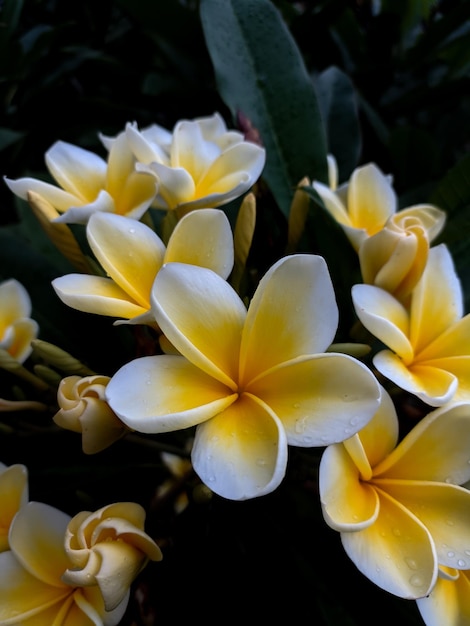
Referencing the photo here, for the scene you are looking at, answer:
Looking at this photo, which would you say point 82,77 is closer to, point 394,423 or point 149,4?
point 149,4

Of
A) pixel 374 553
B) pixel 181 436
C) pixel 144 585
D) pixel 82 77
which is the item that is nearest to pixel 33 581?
pixel 144 585

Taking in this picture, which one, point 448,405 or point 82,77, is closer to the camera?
point 448,405

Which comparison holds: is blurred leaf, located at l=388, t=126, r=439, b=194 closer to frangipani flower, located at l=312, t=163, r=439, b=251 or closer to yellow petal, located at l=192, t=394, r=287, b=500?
frangipani flower, located at l=312, t=163, r=439, b=251

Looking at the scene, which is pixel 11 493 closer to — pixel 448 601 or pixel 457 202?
pixel 448 601

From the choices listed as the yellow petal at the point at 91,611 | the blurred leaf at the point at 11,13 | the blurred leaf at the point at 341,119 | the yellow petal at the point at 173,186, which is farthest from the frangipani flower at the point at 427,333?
the blurred leaf at the point at 11,13

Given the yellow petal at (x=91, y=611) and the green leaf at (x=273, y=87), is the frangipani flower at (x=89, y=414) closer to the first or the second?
the yellow petal at (x=91, y=611)

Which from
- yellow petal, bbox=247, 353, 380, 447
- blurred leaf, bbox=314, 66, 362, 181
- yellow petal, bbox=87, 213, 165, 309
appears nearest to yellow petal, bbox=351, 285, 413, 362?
yellow petal, bbox=247, 353, 380, 447
